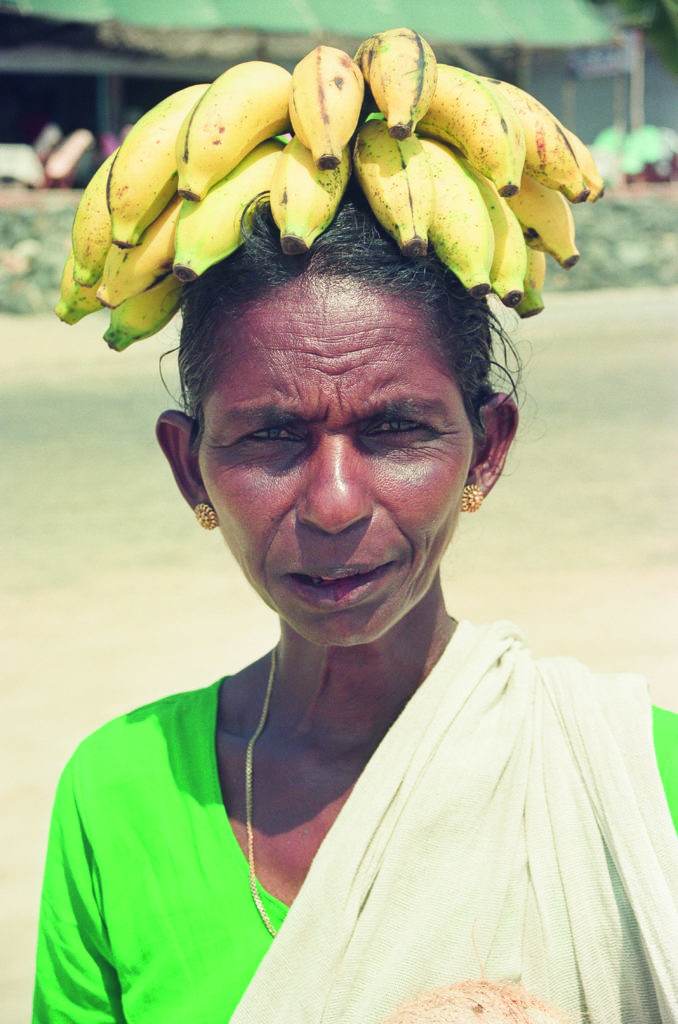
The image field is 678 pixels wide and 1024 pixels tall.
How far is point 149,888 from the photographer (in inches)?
71.1

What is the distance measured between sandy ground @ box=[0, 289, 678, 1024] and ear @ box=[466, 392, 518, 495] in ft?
7.58

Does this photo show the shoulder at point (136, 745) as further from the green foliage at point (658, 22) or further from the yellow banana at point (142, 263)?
the green foliage at point (658, 22)

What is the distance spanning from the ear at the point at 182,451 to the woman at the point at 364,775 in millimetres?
44

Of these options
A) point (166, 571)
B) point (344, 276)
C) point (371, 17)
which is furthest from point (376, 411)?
point (371, 17)

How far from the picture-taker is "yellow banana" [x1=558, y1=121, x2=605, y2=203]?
187 centimetres

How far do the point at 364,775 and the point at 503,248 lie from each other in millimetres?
748

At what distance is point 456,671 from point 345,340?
499 millimetres

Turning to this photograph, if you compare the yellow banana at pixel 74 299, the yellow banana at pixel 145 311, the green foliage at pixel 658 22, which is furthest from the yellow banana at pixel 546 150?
the green foliage at pixel 658 22

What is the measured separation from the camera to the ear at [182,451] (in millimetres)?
1922

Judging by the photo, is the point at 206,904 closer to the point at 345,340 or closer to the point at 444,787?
the point at 444,787

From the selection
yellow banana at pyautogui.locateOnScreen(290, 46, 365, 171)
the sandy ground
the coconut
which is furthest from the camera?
the sandy ground

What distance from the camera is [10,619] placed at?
6.26 m

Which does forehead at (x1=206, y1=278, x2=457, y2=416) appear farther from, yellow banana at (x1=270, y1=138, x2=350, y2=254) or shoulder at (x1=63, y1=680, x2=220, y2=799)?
shoulder at (x1=63, y1=680, x2=220, y2=799)

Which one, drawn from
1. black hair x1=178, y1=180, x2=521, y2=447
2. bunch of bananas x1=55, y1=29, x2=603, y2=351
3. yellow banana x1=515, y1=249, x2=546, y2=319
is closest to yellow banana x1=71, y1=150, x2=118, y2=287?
bunch of bananas x1=55, y1=29, x2=603, y2=351
